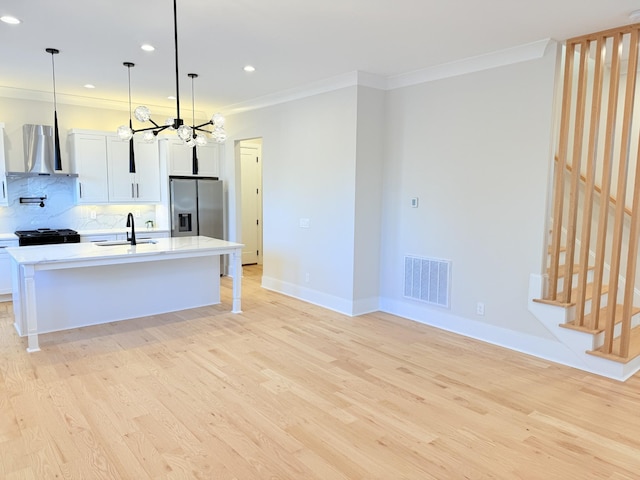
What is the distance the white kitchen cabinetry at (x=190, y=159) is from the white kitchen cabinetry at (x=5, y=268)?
7.68 feet

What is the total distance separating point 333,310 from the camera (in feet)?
17.2

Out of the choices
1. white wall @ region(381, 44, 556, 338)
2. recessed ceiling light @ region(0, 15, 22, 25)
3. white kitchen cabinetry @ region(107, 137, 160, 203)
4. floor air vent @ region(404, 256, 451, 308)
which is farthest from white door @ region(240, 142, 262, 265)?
recessed ceiling light @ region(0, 15, 22, 25)

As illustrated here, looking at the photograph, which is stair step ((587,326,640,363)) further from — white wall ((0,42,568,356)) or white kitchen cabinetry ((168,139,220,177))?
white kitchen cabinetry ((168,139,220,177))

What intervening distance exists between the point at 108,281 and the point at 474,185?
155 inches

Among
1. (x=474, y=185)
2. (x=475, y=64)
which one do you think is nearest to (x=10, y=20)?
(x=475, y=64)

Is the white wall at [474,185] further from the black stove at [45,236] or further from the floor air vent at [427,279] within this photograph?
the black stove at [45,236]

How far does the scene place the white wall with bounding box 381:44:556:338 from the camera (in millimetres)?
3826

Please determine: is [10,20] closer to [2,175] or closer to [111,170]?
[2,175]

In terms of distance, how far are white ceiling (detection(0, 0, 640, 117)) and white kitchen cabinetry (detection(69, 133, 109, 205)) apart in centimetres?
108

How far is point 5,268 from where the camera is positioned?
209 inches

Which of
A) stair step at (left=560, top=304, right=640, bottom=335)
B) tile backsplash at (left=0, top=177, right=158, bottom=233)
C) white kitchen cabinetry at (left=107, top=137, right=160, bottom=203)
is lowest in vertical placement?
stair step at (left=560, top=304, right=640, bottom=335)

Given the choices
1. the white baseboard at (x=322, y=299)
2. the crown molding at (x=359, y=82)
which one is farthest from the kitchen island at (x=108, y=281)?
the crown molding at (x=359, y=82)

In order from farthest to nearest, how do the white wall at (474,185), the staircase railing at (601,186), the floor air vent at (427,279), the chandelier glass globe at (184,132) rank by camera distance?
1. the floor air vent at (427,279)
2. the white wall at (474,185)
3. the chandelier glass globe at (184,132)
4. the staircase railing at (601,186)

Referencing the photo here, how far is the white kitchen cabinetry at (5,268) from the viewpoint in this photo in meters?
5.28
